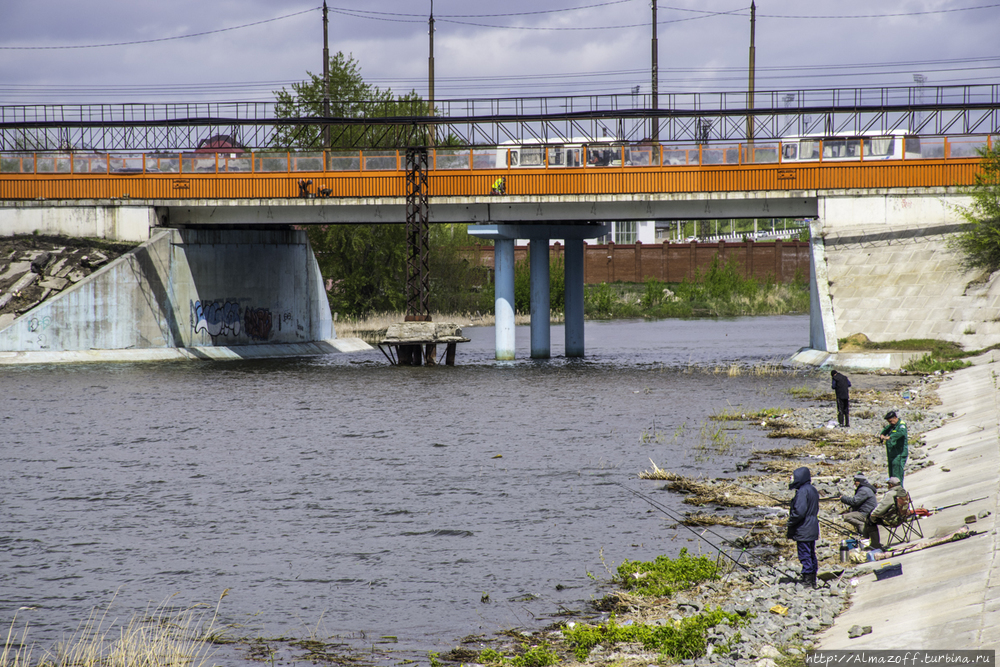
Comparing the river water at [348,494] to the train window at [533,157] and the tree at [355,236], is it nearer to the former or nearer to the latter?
the train window at [533,157]

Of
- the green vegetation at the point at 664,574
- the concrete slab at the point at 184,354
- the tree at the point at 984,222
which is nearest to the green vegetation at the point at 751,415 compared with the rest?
the green vegetation at the point at 664,574

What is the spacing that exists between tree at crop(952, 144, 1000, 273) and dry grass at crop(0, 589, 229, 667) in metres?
41.2

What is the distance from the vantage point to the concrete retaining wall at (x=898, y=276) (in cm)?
4222

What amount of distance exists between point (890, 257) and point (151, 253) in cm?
3668

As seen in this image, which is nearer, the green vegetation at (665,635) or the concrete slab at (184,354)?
the green vegetation at (665,635)

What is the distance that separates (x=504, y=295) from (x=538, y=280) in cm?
326

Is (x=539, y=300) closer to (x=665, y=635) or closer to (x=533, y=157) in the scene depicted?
(x=533, y=157)

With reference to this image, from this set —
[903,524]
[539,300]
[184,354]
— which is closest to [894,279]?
[539,300]

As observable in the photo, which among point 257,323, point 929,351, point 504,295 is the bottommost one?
point 929,351

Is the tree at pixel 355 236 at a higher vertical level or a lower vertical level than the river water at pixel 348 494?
higher

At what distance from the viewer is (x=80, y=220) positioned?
176ft

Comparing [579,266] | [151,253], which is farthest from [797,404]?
[151,253]

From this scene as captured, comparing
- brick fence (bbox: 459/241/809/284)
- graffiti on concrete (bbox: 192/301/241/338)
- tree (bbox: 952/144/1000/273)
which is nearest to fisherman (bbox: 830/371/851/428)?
tree (bbox: 952/144/1000/273)

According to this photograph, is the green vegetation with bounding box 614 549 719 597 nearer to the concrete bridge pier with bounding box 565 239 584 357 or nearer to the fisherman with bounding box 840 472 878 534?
the fisherman with bounding box 840 472 878 534
